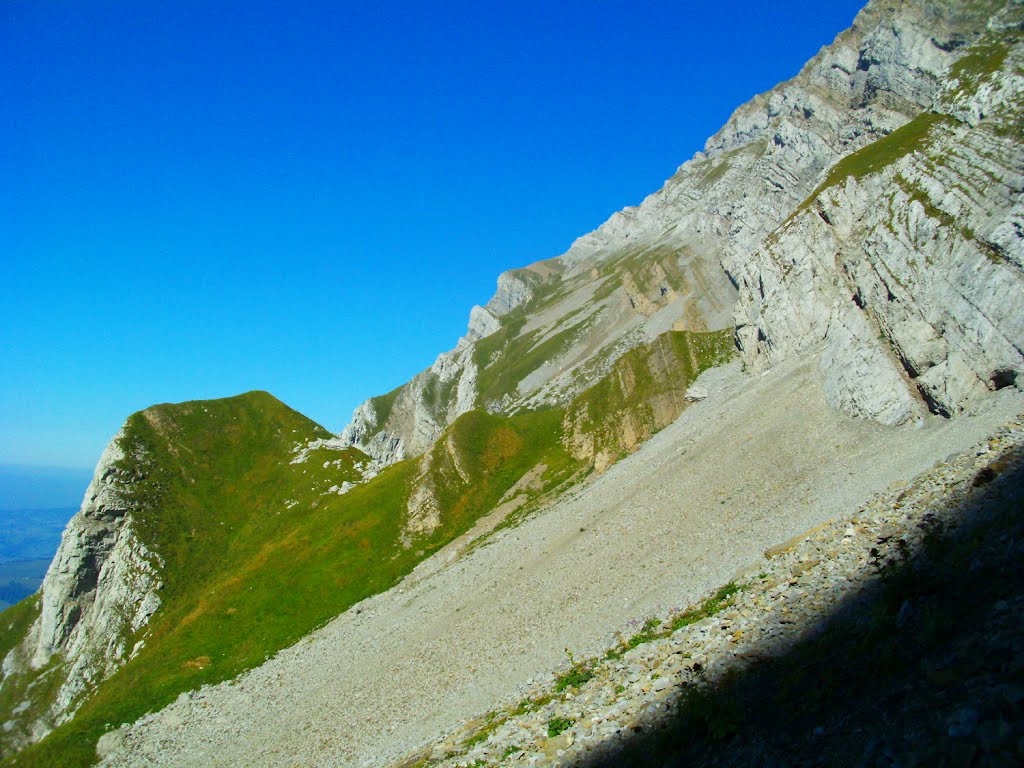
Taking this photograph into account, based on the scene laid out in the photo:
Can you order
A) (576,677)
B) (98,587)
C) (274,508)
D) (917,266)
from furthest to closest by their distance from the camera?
(274,508) → (98,587) → (917,266) → (576,677)

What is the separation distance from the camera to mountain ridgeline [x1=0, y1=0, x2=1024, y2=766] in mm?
54969

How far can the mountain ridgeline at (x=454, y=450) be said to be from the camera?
55.0 metres

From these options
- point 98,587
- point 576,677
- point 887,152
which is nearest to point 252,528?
point 98,587

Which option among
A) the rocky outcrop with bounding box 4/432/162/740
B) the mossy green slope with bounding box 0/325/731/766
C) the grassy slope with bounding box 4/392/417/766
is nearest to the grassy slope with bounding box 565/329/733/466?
the mossy green slope with bounding box 0/325/731/766

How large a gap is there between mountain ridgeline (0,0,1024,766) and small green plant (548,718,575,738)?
1858 inches

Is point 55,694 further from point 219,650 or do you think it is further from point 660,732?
point 660,732

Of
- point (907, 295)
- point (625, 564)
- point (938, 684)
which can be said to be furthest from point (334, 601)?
point (907, 295)

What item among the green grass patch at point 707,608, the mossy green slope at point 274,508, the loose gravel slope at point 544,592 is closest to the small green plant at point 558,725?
the green grass patch at point 707,608

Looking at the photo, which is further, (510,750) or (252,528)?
(252,528)

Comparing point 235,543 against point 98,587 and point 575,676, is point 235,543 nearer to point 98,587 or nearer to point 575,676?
point 98,587

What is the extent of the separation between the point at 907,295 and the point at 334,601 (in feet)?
223

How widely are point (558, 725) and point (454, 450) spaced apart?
2638 inches

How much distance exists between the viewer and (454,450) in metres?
84.5

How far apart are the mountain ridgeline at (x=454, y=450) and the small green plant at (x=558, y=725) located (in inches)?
1858
